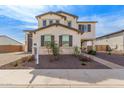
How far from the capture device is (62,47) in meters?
17.5

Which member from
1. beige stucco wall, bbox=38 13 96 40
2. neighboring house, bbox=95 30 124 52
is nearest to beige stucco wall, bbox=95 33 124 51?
neighboring house, bbox=95 30 124 52

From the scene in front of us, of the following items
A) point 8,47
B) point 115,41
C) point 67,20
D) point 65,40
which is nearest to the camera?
point 65,40

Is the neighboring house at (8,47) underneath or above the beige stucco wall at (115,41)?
underneath

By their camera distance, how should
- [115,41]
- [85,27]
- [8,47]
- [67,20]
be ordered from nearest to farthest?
1. [67,20]
2. [85,27]
3. [115,41]
4. [8,47]

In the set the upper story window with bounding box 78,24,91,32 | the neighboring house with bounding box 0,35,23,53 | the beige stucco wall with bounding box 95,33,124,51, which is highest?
the upper story window with bounding box 78,24,91,32

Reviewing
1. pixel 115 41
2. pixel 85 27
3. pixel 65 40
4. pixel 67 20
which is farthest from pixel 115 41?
pixel 65 40

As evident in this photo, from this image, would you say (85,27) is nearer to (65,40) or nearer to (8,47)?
(65,40)

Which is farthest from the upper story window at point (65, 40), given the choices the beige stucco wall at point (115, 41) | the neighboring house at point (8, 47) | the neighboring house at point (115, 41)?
the neighboring house at point (8, 47)

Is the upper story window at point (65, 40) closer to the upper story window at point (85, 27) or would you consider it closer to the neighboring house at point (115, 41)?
the upper story window at point (85, 27)

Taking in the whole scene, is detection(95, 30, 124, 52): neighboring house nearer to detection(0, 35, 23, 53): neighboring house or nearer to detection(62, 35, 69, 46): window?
detection(62, 35, 69, 46): window

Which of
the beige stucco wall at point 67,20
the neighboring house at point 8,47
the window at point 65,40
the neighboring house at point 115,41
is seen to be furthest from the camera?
the neighboring house at point 8,47
